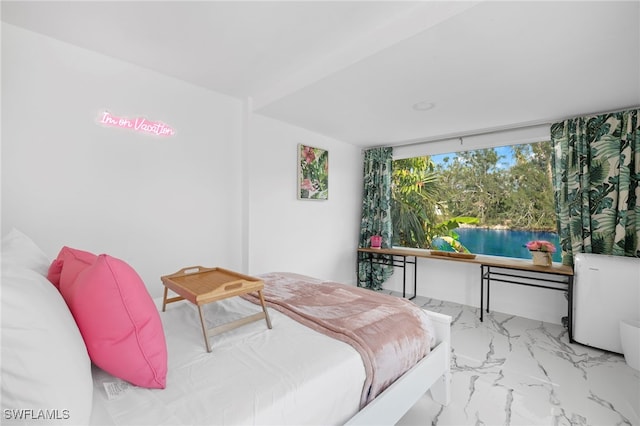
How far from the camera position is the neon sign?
2242mm

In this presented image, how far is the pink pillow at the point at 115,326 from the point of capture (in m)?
0.96

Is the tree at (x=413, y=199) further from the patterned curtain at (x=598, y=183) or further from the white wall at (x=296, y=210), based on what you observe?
the patterned curtain at (x=598, y=183)

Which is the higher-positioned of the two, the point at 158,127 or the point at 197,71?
the point at 197,71

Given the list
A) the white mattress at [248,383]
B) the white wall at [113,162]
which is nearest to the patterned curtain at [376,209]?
the white wall at [113,162]

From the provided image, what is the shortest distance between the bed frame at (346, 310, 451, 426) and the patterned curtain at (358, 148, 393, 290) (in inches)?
102

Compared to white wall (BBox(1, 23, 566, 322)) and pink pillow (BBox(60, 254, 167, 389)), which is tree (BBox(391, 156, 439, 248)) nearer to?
white wall (BBox(1, 23, 566, 322))

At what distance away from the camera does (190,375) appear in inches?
43.3

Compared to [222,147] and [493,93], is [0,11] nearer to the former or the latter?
[222,147]

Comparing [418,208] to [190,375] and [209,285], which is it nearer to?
[209,285]

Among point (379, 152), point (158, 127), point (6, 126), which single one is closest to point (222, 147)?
point (158, 127)

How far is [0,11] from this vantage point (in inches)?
70.1

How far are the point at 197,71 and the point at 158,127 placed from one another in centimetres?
59

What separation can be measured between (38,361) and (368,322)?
4.26ft

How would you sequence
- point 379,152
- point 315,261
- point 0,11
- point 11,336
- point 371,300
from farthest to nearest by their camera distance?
point 379,152, point 315,261, point 371,300, point 0,11, point 11,336
